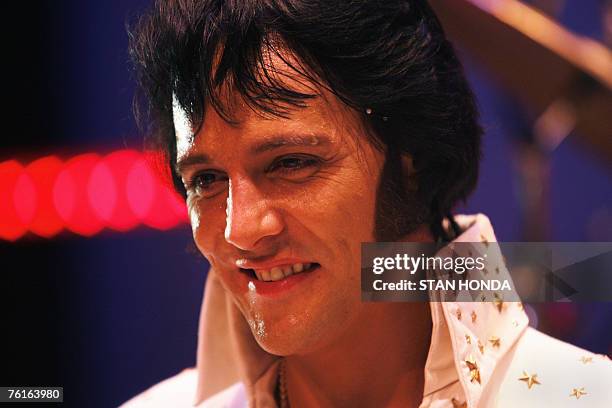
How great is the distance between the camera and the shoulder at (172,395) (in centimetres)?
117

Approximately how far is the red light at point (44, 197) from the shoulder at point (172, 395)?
0.47 metres

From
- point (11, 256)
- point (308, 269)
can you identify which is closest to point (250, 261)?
point (308, 269)

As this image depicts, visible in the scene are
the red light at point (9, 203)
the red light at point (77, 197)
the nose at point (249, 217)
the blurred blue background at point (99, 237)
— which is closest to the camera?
the nose at point (249, 217)

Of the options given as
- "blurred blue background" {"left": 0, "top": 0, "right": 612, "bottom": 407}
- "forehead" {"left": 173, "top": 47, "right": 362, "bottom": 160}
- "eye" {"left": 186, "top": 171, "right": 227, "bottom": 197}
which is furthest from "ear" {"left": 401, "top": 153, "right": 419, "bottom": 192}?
"blurred blue background" {"left": 0, "top": 0, "right": 612, "bottom": 407}

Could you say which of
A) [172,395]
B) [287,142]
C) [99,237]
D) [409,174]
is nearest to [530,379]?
[409,174]

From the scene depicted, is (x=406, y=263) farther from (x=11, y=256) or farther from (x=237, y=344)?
(x=11, y=256)

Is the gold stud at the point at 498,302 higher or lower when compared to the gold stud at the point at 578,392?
higher

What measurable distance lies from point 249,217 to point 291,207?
50 mm

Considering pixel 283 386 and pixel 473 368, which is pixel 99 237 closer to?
pixel 283 386

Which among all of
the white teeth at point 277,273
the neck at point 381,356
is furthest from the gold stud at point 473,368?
the white teeth at point 277,273

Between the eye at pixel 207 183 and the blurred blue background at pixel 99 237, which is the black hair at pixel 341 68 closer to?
the eye at pixel 207 183

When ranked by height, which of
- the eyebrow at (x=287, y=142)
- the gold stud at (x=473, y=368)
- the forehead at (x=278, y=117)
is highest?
the forehead at (x=278, y=117)

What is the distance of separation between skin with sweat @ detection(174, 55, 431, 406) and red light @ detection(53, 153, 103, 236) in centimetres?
71

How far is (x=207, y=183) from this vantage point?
0.93 metres
